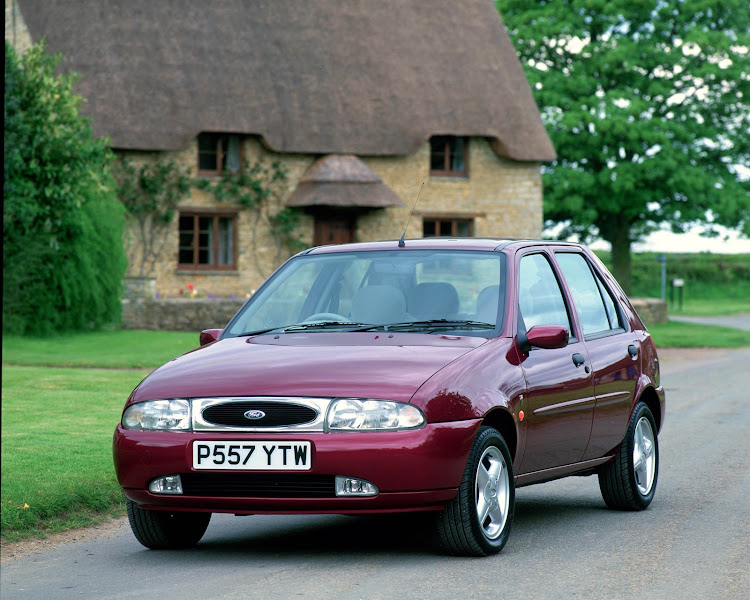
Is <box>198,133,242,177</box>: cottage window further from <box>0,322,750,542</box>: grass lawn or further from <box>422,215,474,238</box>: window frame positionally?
<box>0,322,750,542</box>: grass lawn

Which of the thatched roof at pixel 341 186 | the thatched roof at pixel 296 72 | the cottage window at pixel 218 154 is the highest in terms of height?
the thatched roof at pixel 296 72

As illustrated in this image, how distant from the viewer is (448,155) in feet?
132

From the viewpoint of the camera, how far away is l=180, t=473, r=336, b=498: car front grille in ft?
21.5

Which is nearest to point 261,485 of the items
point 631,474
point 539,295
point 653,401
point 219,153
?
point 539,295

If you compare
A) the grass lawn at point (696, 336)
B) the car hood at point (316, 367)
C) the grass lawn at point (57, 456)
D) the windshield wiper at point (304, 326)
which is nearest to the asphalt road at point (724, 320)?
the grass lawn at point (696, 336)

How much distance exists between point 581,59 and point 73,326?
78.5ft

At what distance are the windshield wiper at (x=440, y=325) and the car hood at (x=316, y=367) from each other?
16 centimetres

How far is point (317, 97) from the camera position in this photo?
124ft

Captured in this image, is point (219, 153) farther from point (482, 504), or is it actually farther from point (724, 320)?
point (482, 504)

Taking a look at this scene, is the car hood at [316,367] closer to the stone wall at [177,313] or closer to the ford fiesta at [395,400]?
the ford fiesta at [395,400]

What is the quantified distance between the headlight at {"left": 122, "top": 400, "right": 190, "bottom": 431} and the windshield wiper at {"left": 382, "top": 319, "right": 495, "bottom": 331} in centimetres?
137

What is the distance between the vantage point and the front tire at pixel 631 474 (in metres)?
8.80

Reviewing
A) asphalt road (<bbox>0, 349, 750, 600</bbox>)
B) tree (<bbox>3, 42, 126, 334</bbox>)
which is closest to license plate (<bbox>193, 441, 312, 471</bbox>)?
asphalt road (<bbox>0, 349, 750, 600</bbox>)

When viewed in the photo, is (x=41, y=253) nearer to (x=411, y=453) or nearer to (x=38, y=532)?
(x=38, y=532)
